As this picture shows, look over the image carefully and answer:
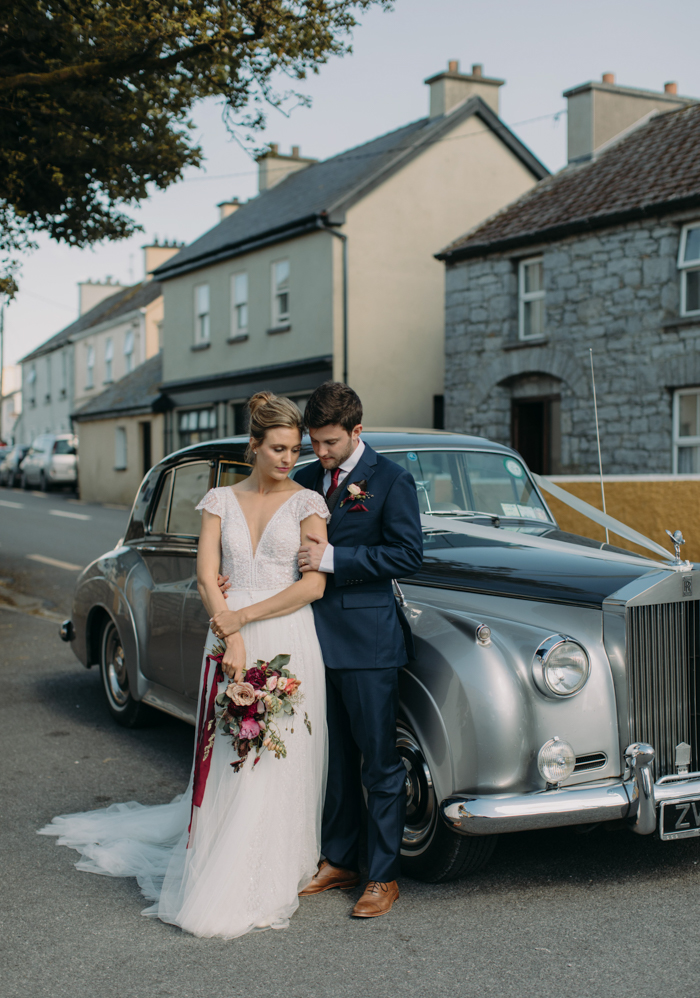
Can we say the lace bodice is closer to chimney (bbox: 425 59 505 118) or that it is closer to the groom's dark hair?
the groom's dark hair

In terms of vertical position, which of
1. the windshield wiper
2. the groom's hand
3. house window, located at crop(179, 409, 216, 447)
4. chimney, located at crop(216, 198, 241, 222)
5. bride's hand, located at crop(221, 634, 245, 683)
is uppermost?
chimney, located at crop(216, 198, 241, 222)

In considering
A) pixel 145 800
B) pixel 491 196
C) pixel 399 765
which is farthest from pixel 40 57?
pixel 491 196

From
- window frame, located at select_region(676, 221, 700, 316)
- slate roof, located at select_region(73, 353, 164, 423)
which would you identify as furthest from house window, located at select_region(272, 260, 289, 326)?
window frame, located at select_region(676, 221, 700, 316)

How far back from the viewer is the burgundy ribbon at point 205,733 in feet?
13.0

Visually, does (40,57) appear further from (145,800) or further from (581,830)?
(581,830)

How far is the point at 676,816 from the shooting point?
3.76 metres

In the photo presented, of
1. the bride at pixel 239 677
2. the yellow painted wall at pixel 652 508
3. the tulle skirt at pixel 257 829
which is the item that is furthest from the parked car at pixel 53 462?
the bride at pixel 239 677

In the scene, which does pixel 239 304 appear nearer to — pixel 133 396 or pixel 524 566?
pixel 133 396

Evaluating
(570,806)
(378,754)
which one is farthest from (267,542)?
(570,806)

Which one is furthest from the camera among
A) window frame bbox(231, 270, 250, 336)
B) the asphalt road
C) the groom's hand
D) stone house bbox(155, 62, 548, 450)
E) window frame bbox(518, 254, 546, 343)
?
window frame bbox(231, 270, 250, 336)

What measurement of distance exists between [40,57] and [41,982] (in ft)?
27.5

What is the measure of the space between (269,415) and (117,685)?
344 cm

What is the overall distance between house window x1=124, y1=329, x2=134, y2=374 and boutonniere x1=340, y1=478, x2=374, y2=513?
35928 millimetres

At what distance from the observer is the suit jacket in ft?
12.6
